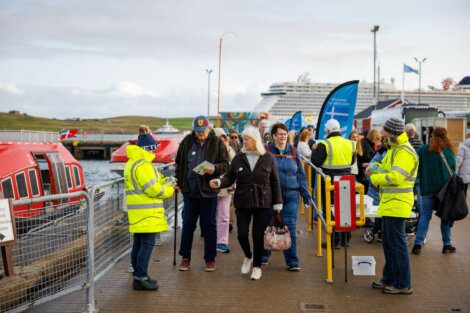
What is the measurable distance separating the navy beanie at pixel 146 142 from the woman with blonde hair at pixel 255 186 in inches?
36.4

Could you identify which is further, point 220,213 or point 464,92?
point 464,92

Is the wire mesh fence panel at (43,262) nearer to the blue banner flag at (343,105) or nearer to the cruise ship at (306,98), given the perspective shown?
the blue banner flag at (343,105)

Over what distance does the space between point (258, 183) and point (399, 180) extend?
168 cm

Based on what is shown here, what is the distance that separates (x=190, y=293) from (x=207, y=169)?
1563 mm

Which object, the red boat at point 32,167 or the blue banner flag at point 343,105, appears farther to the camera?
the red boat at point 32,167

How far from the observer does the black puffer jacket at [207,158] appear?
7371 millimetres

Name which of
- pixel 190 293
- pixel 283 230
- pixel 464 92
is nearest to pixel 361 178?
pixel 283 230

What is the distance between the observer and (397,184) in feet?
20.7

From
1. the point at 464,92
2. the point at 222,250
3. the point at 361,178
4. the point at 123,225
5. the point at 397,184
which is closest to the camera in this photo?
the point at 397,184

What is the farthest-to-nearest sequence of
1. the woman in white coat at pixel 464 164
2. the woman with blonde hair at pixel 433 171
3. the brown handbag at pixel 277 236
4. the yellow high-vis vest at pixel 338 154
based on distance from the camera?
1. the woman in white coat at pixel 464 164
2. the yellow high-vis vest at pixel 338 154
3. the woman with blonde hair at pixel 433 171
4. the brown handbag at pixel 277 236

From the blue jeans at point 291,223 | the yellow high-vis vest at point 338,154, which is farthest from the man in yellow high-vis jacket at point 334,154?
the blue jeans at point 291,223

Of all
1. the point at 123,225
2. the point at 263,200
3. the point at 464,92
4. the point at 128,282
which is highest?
the point at 464,92

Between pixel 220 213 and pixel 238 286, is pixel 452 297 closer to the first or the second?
pixel 238 286

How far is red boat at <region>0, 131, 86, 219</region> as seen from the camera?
1585 cm
